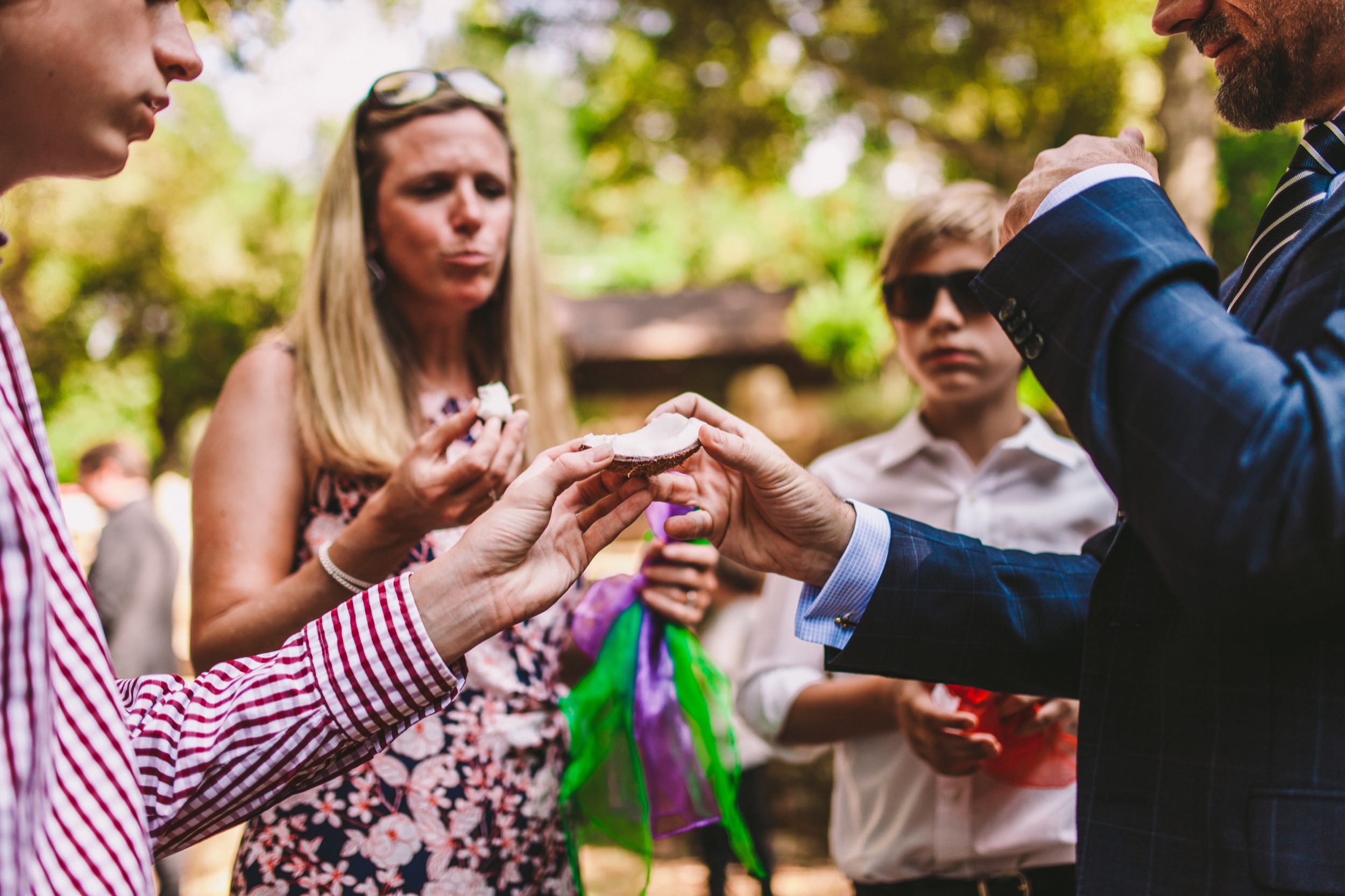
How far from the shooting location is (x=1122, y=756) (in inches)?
56.9

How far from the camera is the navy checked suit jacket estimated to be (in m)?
1.13

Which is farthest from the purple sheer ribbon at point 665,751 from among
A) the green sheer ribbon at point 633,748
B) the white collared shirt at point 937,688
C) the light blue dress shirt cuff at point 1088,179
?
the light blue dress shirt cuff at point 1088,179

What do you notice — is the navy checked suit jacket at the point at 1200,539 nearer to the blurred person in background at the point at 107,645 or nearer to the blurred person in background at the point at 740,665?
the blurred person in background at the point at 107,645

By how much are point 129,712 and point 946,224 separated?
2352 mm

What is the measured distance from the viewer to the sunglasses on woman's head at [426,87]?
2.35 meters

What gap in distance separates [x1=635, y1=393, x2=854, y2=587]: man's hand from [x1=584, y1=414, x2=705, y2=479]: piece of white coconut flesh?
25 millimetres

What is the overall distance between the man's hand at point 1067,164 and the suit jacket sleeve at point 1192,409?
95 mm

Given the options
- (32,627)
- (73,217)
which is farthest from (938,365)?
(73,217)

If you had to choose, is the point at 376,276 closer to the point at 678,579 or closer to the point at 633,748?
the point at 678,579

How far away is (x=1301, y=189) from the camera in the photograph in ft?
4.68

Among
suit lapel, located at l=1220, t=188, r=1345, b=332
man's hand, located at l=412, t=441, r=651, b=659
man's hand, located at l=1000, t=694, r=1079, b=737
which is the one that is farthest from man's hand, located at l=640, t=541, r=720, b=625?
suit lapel, located at l=1220, t=188, r=1345, b=332

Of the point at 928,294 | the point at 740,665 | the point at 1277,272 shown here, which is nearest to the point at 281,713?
the point at 1277,272

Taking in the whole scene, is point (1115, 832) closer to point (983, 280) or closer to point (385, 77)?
point (983, 280)

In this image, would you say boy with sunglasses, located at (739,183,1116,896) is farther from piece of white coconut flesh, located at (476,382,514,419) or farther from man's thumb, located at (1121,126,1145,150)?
man's thumb, located at (1121,126,1145,150)
